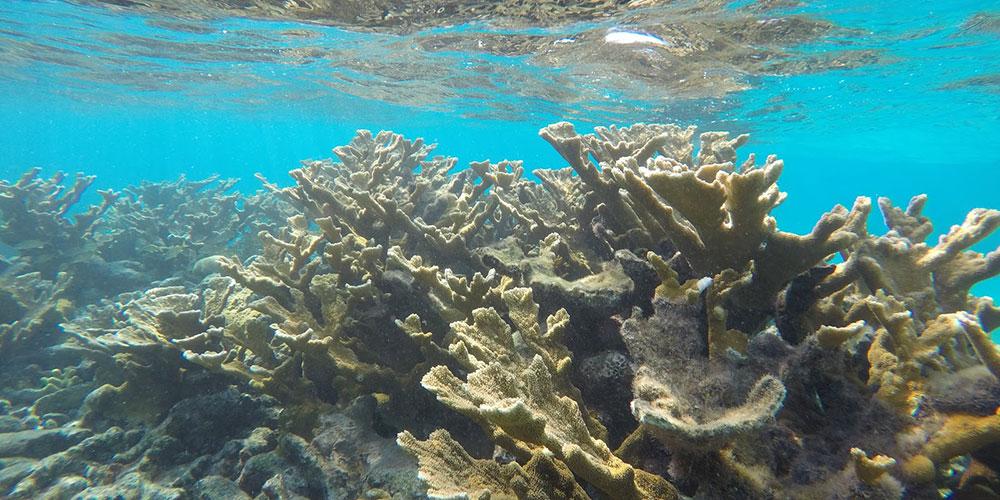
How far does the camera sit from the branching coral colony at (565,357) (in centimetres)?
188

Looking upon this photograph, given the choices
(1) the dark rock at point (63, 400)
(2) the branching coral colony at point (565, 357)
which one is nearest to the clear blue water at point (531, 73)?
(2) the branching coral colony at point (565, 357)

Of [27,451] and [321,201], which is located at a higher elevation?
[321,201]

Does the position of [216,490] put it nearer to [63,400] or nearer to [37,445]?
[37,445]

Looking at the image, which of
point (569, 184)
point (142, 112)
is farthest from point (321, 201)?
point (142, 112)

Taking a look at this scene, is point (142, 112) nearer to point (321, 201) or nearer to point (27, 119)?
point (27, 119)

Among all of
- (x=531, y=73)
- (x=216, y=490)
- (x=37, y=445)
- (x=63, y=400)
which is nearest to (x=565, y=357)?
(x=216, y=490)

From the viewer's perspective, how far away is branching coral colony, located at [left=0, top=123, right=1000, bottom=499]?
1.88 metres

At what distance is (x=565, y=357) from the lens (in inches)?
113

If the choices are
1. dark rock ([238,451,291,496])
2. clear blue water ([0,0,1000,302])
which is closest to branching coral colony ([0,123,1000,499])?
dark rock ([238,451,291,496])

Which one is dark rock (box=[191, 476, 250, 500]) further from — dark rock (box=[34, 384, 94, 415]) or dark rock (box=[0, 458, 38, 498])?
dark rock (box=[34, 384, 94, 415])

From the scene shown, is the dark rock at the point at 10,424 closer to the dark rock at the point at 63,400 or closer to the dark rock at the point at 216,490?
the dark rock at the point at 63,400

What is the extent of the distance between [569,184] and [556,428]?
4.08 metres

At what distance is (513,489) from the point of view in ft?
6.78

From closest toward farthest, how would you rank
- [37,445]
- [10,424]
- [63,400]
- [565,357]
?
[565,357], [37,445], [10,424], [63,400]
